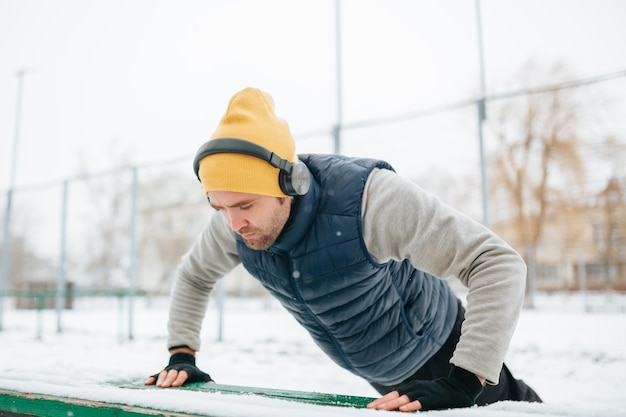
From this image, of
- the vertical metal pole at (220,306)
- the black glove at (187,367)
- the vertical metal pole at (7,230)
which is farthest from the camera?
the vertical metal pole at (7,230)

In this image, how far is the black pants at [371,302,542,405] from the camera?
160 cm

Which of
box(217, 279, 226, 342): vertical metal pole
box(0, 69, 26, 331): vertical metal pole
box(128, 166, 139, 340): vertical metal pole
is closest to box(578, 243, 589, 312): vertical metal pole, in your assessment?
box(217, 279, 226, 342): vertical metal pole

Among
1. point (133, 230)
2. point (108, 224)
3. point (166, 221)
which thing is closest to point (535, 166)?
point (166, 221)

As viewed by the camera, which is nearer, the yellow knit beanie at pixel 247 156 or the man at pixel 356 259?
the man at pixel 356 259

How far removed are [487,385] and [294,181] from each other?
868 millimetres

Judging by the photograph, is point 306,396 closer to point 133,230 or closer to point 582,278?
point 133,230

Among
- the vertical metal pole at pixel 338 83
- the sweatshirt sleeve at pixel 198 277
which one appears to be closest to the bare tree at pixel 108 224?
the vertical metal pole at pixel 338 83

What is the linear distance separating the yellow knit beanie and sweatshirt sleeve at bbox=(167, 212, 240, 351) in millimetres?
338

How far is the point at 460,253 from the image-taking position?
1247 mm

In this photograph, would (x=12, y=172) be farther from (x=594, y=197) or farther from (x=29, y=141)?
(x=594, y=197)

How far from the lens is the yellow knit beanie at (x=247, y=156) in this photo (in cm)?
145

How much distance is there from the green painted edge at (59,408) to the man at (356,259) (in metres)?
0.42

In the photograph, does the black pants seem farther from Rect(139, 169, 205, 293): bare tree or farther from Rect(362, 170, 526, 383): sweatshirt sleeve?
Rect(139, 169, 205, 293): bare tree

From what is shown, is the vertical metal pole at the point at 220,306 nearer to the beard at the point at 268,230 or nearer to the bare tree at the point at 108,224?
the bare tree at the point at 108,224
